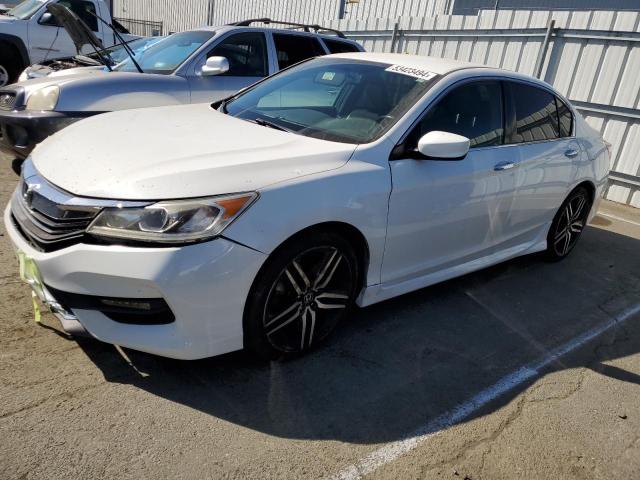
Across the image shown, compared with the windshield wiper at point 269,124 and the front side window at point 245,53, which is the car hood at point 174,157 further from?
the front side window at point 245,53

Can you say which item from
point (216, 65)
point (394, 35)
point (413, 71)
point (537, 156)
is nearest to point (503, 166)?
point (537, 156)

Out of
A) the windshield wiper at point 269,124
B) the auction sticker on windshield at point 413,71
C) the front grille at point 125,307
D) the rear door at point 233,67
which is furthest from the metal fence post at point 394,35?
the front grille at point 125,307

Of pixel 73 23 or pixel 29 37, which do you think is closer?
pixel 73 23

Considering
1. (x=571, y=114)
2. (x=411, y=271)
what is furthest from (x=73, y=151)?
(x=571, y=114)

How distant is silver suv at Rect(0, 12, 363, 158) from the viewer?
472cm

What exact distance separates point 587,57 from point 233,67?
5.52m

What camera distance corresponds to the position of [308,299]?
2.88m

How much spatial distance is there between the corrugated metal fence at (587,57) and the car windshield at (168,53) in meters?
A: 5.46

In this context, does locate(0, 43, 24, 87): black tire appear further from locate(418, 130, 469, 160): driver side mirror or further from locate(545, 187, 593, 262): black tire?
locate(545, 187, 593, 262): black tire

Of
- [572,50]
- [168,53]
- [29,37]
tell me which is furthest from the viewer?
[29,37]

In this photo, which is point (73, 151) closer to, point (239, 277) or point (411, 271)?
point (239, 277)

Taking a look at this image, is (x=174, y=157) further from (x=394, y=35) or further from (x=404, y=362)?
(x=394, y=35)

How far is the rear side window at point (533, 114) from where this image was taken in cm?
401

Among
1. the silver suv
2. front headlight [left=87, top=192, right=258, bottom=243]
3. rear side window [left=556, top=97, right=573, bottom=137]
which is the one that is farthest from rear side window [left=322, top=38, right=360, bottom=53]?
front headlight [left=87, top=192, right=258, bottom=243]
